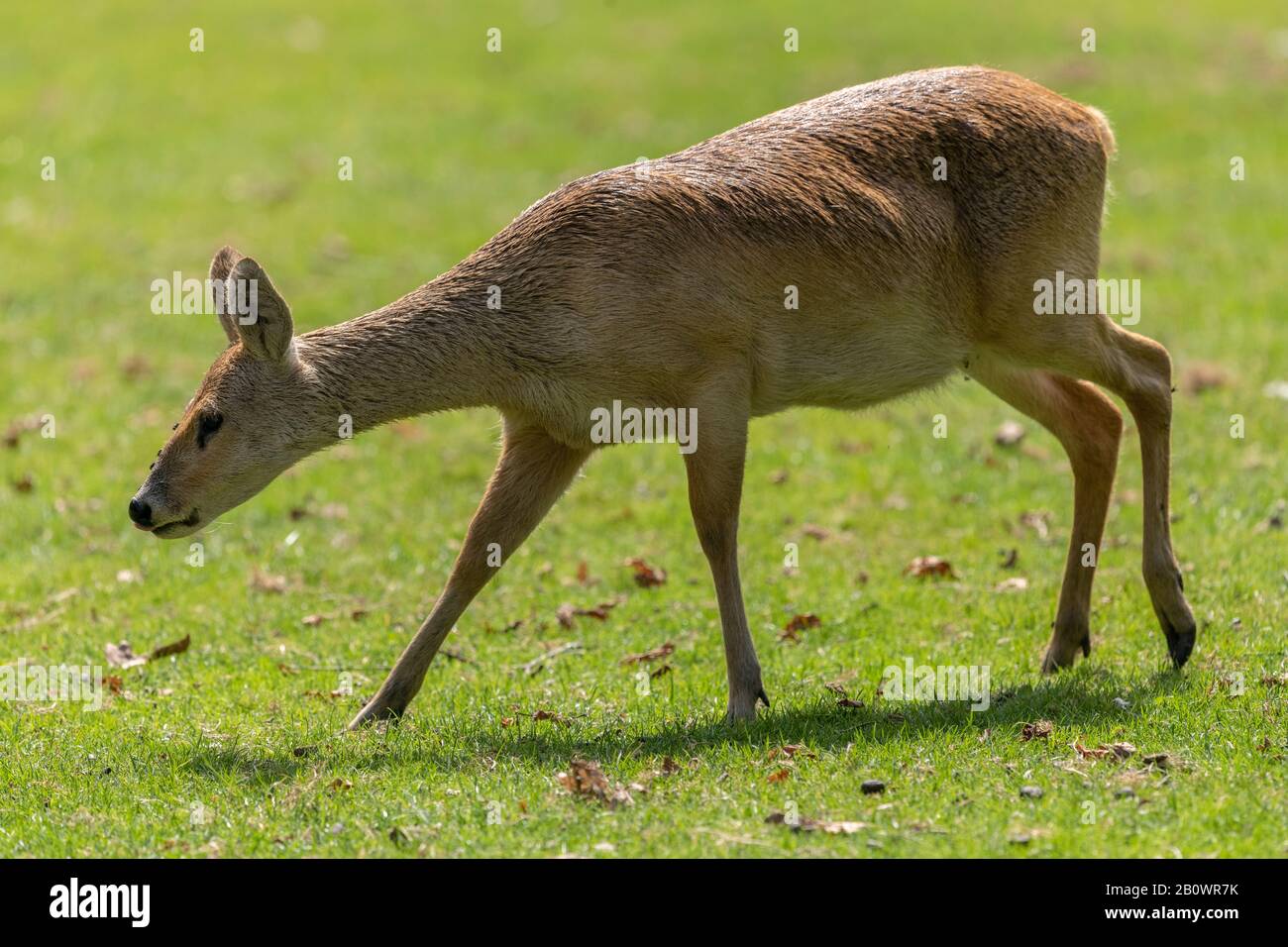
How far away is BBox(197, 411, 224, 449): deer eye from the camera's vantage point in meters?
6.88

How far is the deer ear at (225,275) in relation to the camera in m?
7.03

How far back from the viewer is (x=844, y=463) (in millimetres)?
11219

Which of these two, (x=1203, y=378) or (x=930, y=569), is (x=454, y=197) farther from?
(x=930, y=569)

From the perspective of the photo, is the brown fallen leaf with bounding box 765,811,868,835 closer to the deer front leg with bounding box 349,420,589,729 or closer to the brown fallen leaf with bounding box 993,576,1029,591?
the deer front leg with bounding box 349,420,589,729

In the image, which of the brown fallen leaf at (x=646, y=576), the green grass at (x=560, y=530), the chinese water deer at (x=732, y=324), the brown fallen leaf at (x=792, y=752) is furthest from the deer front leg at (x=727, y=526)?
the brown fallen leaf at (x=646, y=576)

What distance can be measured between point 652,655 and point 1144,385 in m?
2.63

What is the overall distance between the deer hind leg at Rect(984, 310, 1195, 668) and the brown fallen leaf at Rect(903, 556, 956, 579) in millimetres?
1549

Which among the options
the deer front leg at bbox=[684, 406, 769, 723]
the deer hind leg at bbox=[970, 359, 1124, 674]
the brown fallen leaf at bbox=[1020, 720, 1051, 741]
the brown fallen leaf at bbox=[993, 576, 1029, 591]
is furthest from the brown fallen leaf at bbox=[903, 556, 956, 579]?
the brown fallen leaf at bbox=[1020, 720, 1051, 741]

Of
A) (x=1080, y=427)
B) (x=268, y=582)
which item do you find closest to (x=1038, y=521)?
(x=1080, y=427)

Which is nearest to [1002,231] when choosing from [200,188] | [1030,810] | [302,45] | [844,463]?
[1030,810]

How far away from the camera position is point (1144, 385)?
7809mm

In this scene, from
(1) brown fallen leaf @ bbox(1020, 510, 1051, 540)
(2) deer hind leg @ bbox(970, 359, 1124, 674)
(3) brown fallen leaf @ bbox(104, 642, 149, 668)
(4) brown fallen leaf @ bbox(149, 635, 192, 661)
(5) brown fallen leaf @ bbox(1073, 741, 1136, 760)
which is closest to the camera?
(5) brown fallen leaf @ bbox(1073, 741, 1136, 760)

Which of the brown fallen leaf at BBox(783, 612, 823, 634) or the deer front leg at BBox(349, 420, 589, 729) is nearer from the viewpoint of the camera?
the deer front leg at BBox(349, 420, 589, 729)

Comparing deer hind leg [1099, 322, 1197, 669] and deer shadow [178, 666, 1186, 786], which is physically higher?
deer hind leg [1099, 322, 1197, 669]
